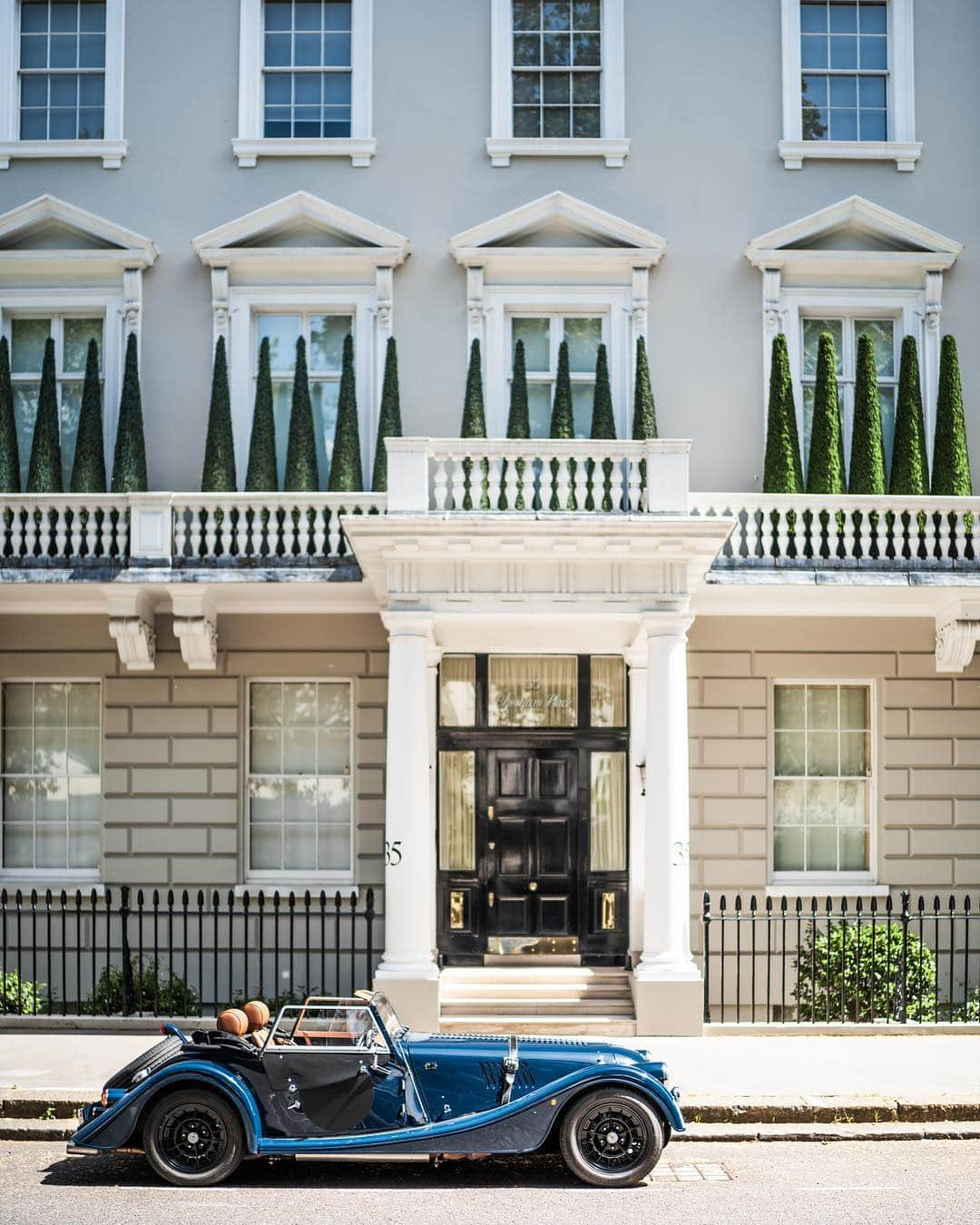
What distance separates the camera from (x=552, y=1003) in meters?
16.0

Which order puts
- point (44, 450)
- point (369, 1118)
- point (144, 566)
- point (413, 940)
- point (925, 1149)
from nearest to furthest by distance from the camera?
point (369, 1118), point (925, 1149), point (413, 940), point (144, 566), point (44, 450)

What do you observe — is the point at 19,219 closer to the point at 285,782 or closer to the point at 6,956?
the point at 285,782

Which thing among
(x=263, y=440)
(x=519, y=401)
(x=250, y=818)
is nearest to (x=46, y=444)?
(x=263, y=440)

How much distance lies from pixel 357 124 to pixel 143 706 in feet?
25.7

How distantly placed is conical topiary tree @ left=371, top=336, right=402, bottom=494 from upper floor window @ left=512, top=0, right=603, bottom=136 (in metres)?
3.67

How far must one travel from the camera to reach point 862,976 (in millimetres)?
16297

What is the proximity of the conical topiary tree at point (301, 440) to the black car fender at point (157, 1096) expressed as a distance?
29.7 feet

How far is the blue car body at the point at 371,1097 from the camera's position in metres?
9.91

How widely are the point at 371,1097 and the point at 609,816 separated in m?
8.33

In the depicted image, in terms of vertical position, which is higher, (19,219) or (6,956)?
(19,219)

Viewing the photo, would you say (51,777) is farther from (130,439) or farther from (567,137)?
(567,137)

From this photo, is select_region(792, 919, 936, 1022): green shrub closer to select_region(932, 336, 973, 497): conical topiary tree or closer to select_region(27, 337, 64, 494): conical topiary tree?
select_region(932, 336, 973, 497): conical topiary tree

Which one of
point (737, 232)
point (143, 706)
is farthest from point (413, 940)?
point (737, 232)

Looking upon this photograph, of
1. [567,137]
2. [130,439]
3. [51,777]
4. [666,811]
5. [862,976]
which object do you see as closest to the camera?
[666,811]
